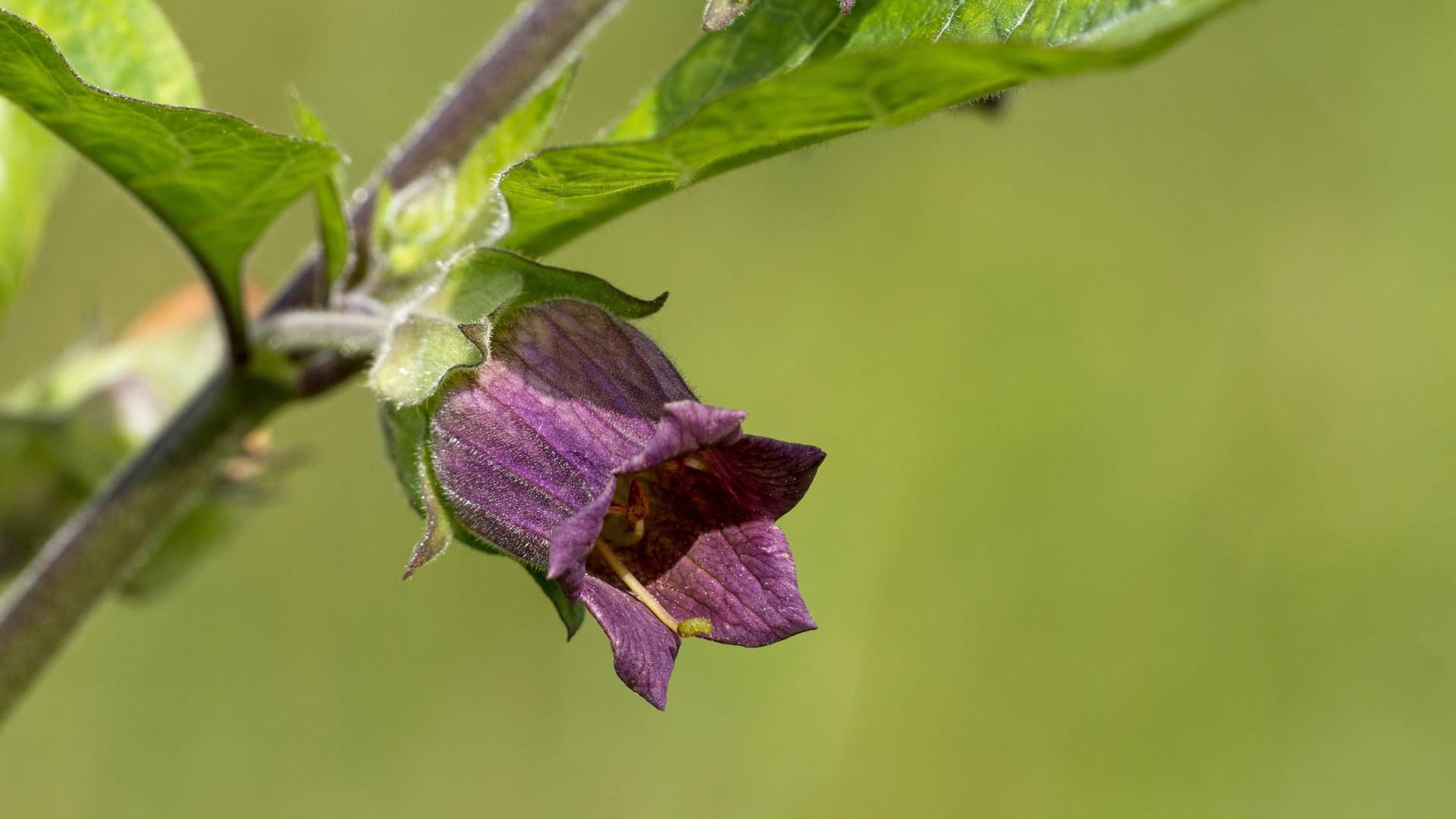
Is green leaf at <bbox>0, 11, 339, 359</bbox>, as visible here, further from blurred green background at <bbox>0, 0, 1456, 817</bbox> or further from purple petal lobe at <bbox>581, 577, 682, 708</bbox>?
blurred green background at <bbox>0, 0, 1456, 817</bbox>

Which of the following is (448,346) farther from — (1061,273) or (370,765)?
(1061,273)

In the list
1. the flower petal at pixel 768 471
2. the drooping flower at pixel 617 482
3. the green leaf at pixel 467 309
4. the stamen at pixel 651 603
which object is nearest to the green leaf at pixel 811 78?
the green leaf at pixel 467 309

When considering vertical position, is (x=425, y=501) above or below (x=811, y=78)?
below

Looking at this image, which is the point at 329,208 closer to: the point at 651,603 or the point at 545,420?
the point at 545,420

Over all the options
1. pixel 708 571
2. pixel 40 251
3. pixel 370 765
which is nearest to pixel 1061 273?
pixel 370 765

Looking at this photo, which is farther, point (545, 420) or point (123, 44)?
point (123, 44)

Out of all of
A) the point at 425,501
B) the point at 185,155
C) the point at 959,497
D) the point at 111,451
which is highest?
the point at 959,497

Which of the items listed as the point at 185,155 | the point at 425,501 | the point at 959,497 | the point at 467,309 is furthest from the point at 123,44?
the point at 959,497
